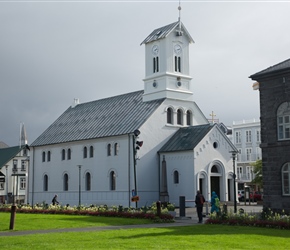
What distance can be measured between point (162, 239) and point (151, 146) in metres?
33.5

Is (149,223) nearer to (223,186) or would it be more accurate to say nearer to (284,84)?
(284,84)

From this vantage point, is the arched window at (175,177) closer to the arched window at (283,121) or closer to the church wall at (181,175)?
the church wall at (181,175)

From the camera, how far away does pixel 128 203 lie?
5056 centimetres

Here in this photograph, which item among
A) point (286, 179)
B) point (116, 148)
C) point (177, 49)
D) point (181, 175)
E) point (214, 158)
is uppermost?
point (177, 49)

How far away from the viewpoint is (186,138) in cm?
5153

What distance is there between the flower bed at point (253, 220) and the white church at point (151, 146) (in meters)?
20.6

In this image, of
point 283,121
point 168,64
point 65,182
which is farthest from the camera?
point 65,182

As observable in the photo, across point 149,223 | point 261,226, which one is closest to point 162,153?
point 149,223

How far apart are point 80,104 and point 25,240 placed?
50.9m

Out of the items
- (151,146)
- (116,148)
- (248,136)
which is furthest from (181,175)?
(248,136)

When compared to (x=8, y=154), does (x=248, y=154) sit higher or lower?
lower

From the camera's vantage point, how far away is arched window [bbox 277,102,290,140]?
31989 mm

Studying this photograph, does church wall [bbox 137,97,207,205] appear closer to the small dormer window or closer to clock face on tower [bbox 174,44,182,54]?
the small dormer window

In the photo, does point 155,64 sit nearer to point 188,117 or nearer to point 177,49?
point 177,49
